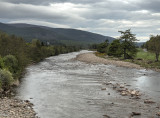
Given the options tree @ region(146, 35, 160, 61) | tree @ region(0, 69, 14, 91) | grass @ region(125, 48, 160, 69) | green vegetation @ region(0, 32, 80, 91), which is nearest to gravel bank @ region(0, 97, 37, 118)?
tree @ region(0, 69, 14, 91)

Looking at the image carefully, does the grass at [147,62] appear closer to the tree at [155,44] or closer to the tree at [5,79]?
the tree at [155,44]

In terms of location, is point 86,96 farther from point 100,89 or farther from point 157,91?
point 157,91

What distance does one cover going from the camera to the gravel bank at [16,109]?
20.2 m

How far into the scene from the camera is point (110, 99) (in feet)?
92.2

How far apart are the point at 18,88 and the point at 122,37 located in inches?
2794

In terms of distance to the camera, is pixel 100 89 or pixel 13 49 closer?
pixel 100 89

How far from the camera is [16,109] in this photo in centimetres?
2230

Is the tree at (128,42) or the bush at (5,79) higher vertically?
the tree at (128,42)

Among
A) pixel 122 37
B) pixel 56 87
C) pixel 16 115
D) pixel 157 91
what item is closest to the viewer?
pixel 16 115

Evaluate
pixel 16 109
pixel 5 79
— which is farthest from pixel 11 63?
pixel 16 109

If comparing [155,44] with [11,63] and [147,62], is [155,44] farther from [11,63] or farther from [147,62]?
[11,63]

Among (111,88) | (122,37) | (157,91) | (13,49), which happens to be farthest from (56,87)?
(122,37)

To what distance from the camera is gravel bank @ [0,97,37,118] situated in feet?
66.2

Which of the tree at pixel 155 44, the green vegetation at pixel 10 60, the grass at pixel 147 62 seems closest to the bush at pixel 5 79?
the green vegetation at pixel 10 60
